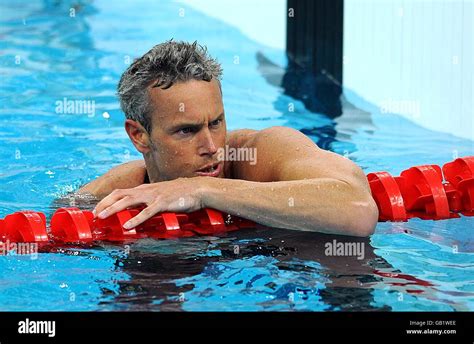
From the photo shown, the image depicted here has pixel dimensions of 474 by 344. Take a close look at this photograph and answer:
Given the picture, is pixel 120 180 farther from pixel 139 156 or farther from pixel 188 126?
pixel 139 156

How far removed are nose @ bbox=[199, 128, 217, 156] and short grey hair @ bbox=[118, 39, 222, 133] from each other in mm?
237

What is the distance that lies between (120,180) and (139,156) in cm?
199

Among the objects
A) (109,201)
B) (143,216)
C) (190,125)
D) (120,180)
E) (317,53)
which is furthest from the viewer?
(317,53)

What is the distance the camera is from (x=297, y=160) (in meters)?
4.10

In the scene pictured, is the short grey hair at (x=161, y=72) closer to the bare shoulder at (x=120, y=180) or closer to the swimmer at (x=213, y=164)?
the swimmer at (x=213, y=164)

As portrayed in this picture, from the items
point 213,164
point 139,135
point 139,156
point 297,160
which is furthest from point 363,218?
point 139,156

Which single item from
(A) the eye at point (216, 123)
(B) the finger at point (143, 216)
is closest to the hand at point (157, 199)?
(B) the finger at point (143, 216)

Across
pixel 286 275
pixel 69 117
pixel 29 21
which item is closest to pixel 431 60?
pixel 69 117

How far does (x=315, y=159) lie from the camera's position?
13.5 feet

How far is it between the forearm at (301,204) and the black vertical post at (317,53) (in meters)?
4.42

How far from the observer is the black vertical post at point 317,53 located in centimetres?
850

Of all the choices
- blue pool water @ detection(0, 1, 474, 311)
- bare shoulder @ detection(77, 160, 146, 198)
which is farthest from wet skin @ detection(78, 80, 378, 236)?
bare shoulder @ detection(77, 160, 146, 198)

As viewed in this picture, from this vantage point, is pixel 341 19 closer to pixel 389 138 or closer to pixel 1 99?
pixel 389 138

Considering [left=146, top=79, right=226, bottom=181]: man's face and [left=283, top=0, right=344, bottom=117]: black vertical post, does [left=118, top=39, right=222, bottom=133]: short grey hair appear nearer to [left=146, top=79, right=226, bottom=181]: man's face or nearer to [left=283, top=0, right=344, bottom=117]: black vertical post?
[left=146, top=79, right=226, bottom=181]: man's face
